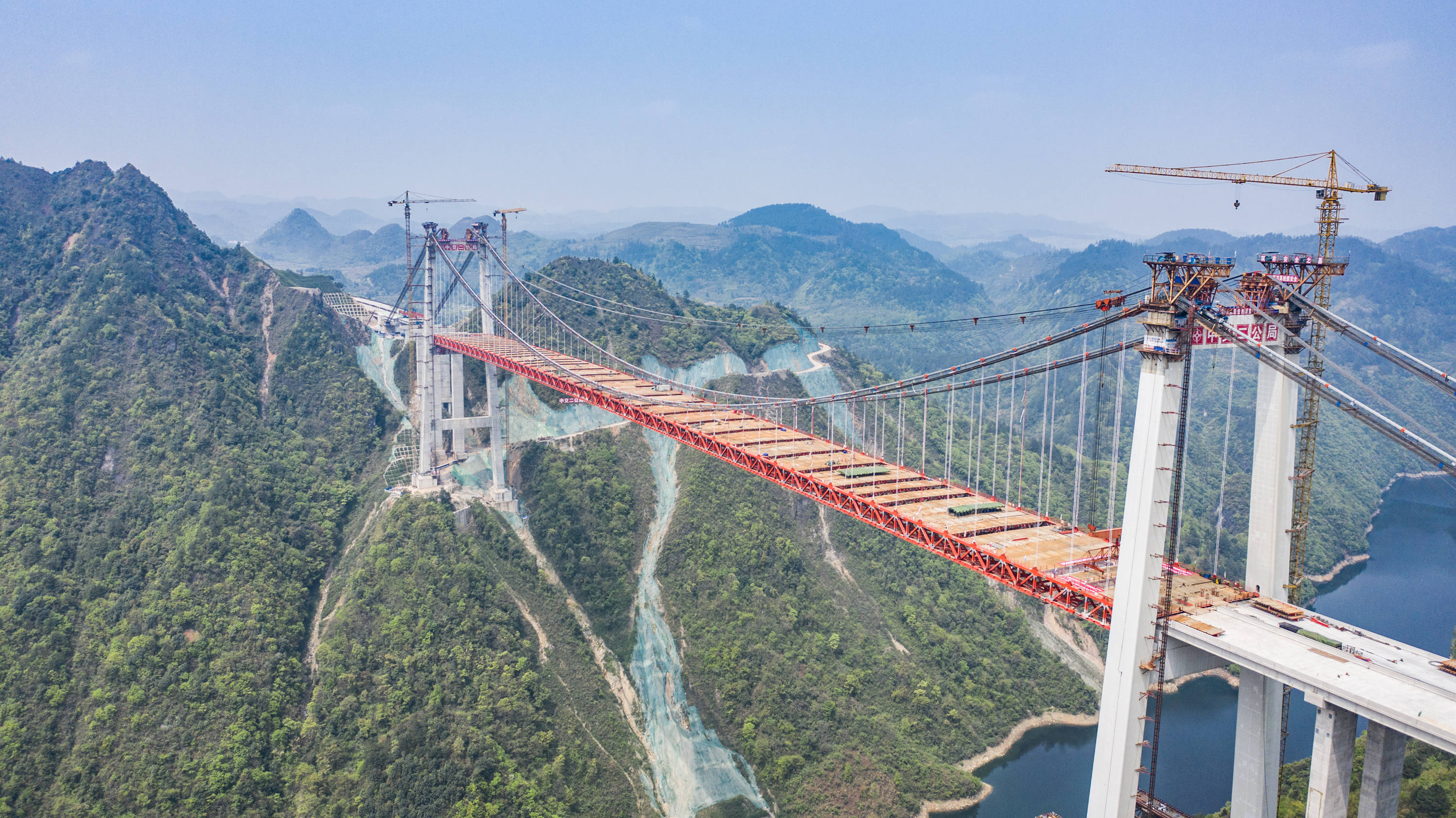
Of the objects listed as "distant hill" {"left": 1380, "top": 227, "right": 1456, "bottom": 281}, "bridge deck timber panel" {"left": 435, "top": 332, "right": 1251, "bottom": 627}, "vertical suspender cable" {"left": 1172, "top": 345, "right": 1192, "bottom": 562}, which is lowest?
"bridge deck timber panel" {"left": 435, "top": 332, "right": 1251, "bottom": 627}

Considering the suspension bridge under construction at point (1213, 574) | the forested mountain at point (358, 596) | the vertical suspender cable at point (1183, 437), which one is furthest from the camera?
the forested mountain at point (358, 596)

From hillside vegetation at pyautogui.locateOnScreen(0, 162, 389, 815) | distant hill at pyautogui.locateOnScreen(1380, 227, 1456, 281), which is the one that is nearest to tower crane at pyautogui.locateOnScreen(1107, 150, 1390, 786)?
hillside vegetation at pyautogui.locateOnScreen(0, 162, 389, 815)

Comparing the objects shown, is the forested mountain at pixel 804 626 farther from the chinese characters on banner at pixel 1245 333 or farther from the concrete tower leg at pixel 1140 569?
the chinese characters on banner at pixel 1245 333

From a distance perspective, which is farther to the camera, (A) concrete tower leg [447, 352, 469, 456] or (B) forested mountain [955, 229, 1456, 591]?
(B) forested mountain [955, 229, 1456, 591]

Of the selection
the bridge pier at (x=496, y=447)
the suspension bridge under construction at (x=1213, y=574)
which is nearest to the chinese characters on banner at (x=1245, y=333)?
the suspension bridge under construction at (x=1213, y=574)

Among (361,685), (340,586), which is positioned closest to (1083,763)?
(361,685)

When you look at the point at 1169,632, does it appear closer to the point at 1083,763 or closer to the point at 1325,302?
the point at 1325,302

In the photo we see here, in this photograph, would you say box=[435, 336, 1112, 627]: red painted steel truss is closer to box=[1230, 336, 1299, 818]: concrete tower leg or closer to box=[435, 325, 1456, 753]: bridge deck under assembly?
box=[435, 325, 1456, 753]: bridge deck under assembly
